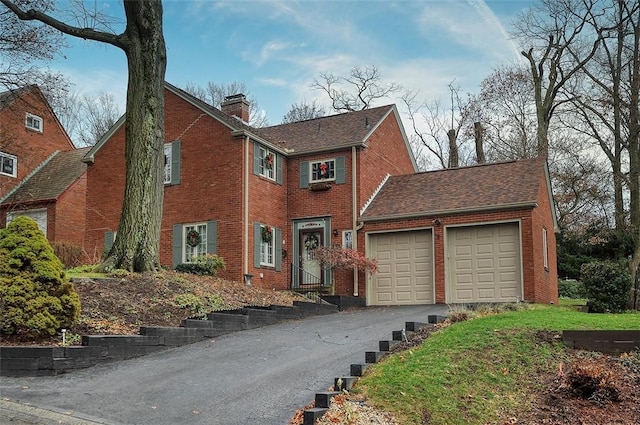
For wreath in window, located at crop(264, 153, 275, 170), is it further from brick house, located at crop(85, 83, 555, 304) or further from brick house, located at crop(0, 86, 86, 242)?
brick house, located at crop(0, 86, 86, 242)

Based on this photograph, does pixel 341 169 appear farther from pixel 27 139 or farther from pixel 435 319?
pixel 27 139

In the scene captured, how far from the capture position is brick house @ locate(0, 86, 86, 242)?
27734mm

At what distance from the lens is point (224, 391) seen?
8.59m

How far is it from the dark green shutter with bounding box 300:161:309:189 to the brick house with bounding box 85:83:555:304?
0.03 meters

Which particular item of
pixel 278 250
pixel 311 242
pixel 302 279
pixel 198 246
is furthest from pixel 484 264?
pixel 198 246

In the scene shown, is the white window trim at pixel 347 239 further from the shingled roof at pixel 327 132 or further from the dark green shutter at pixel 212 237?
the dark green shutter at pixel 212 237

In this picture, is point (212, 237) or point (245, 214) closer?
point (245, 214)

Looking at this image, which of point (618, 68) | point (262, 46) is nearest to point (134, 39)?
point (262, 46)

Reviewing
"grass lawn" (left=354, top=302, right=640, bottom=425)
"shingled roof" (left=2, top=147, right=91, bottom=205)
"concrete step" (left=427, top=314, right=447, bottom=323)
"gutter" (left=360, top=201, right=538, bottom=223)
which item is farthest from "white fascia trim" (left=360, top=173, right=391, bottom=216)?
"shingled roof" (left=2, top=147, right=91, bottom=205)

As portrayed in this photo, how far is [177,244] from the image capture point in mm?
20922

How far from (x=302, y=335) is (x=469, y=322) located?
129 inches

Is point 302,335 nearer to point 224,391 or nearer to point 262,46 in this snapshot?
point 224,391

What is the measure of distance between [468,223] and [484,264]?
4.04 feet

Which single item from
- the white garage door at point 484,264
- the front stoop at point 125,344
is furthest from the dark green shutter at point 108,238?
the white garage door at point 484,264
